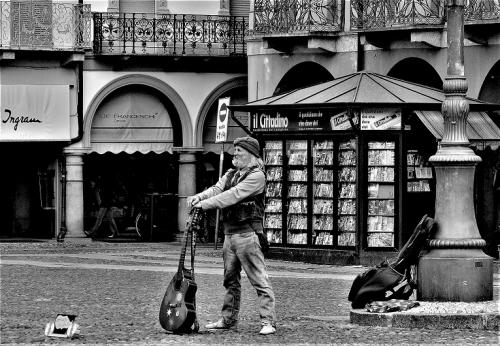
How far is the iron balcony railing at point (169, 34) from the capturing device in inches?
1369

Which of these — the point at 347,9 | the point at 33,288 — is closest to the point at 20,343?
the point at 33,288

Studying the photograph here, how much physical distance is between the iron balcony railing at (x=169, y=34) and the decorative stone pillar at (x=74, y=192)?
99.6 inches

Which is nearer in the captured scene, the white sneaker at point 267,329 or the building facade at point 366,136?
the white sneaker at point 267,329

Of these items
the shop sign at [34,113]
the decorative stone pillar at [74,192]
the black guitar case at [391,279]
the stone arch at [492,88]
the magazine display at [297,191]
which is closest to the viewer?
the black guitar case at [391,279]

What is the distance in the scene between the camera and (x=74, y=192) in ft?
113

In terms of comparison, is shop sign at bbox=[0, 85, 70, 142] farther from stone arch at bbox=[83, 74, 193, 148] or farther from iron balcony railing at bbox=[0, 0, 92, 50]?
iron balcony railing at bbox=[0, 0, 92, 50]

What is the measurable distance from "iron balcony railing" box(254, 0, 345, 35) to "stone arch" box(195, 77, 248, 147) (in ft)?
17.2

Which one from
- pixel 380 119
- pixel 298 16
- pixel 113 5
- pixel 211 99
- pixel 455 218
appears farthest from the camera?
pixel 211 99

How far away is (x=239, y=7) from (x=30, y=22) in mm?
5145

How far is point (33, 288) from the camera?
19688mm

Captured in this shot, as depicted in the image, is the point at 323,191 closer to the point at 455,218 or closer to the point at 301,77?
the point at 301,77

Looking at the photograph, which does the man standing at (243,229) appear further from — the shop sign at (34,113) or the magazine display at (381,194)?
the shop sign at (34,113)

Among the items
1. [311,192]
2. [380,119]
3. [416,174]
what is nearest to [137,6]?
[311,192]

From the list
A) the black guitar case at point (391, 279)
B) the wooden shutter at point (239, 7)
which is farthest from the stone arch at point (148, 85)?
the black guitar case at point (391, 279)
